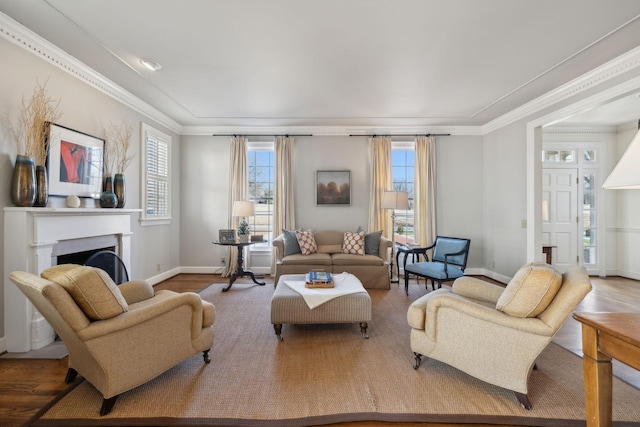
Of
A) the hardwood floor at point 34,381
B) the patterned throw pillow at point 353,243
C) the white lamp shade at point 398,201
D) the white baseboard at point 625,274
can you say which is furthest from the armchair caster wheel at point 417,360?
the white baseboard at point 625,274

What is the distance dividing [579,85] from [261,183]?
5210mm

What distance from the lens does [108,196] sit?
3.50m

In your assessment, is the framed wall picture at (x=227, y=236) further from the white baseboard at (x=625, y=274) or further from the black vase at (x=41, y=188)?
the white baseboard at (x=625, y=274)

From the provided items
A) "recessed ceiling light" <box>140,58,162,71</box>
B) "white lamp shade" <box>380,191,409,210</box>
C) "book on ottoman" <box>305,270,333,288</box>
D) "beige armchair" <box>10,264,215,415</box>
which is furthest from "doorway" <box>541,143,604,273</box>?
"recessed ceiling light" <box>140,58,162,71</box>

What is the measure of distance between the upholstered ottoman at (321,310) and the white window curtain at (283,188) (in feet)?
9.03

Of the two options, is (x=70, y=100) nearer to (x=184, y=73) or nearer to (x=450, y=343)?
(x=184, y=73)

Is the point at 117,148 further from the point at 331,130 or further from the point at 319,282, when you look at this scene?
the point at 331,130

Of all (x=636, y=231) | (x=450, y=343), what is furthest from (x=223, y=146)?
(x=636, y=231)

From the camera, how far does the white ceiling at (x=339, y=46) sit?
91.4 inches

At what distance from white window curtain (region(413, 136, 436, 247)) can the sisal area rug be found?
9.98 feet

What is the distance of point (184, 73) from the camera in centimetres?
342

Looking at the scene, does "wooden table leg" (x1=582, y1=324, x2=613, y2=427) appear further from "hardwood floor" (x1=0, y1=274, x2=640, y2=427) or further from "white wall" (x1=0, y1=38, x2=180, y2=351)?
"white wall" (x1=0, y1=38, x2=180, y2=351)

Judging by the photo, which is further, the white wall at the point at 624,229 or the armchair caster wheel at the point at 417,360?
the white wall at the point at 624,229

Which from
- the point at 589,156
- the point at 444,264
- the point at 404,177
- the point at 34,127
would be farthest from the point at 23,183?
the point at 589,156
